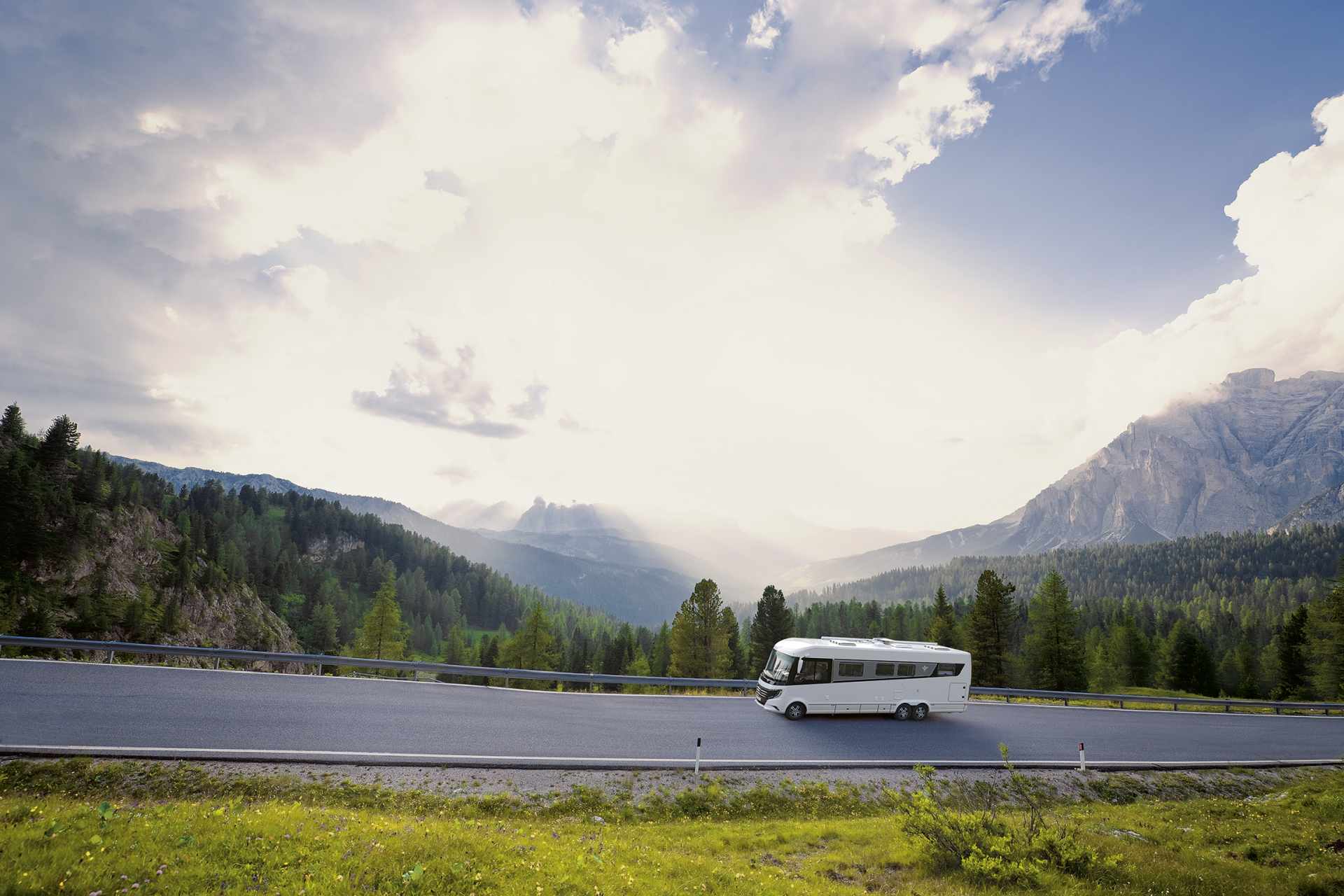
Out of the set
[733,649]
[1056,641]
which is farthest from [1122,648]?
[733,649]

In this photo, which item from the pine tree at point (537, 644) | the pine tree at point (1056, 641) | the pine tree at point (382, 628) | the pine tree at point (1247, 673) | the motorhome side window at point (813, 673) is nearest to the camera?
the motorhome side window at point (813, 673)

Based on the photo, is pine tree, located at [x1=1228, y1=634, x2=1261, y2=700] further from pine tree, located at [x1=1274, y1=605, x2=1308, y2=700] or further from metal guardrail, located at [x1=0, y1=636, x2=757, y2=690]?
metal guardrail, located at [x1=0, y1=636, x2=757, y2=690]

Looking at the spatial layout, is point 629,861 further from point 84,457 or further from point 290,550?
point 290,550

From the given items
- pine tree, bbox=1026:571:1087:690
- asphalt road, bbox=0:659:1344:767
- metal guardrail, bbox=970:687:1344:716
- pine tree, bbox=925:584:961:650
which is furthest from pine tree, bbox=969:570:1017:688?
asphalt road, bbox=0:659:1344:767

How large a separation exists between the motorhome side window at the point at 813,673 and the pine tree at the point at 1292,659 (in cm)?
7618

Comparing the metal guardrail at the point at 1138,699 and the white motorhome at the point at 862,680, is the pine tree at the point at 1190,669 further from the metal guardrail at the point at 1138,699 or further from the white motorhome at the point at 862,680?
the white motorhome at the point at 862,680

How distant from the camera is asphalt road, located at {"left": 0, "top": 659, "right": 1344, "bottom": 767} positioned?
1666 cm

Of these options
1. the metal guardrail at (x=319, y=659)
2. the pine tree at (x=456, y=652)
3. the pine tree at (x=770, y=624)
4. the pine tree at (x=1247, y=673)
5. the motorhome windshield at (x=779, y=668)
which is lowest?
the pine tree at (x=456, y=652)

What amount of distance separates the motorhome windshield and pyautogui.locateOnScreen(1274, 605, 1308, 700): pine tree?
77.1 meters

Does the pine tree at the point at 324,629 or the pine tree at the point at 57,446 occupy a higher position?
the pine tree at the point at 57,446

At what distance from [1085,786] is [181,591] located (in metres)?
110

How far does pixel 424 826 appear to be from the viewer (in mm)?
11781

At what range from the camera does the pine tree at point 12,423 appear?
72812 mm

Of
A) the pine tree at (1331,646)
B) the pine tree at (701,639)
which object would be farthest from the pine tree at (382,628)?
the pine tree at (1331,646)
